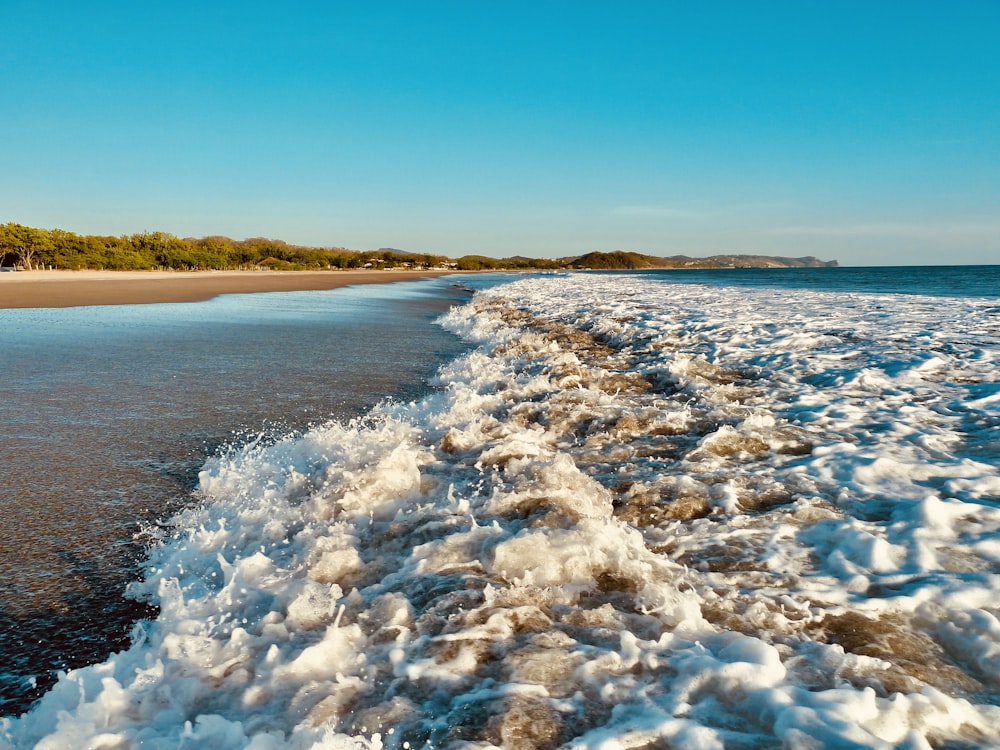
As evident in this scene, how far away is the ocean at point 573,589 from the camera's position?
2.14 metres

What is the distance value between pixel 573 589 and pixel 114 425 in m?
5.49

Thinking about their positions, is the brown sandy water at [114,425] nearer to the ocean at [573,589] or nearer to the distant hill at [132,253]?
the ocean at [573,589]

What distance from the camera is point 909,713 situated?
2.14 meters

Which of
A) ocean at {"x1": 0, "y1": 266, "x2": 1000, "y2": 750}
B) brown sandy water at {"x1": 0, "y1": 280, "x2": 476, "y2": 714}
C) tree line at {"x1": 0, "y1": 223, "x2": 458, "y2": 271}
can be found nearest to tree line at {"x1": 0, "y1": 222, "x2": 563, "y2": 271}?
tree line at {"x1": 0, "y1": 223, "x2": 458, "y2": 271}

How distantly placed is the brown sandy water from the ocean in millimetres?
231

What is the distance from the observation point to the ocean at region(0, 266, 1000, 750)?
84.3 inches

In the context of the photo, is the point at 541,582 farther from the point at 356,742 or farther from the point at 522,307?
the point at 522,307

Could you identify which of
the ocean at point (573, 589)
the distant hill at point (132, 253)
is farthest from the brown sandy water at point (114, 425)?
the distant hill at point (132, 253)

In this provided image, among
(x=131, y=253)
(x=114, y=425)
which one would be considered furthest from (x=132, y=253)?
(x=114, y=425)

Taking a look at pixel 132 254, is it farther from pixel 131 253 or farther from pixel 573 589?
pixel 573 589

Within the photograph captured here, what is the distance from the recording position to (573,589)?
3.04 m

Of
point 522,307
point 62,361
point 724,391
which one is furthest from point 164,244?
point 724,391

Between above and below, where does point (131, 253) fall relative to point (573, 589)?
above

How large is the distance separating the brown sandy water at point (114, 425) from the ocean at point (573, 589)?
0.76 ft
